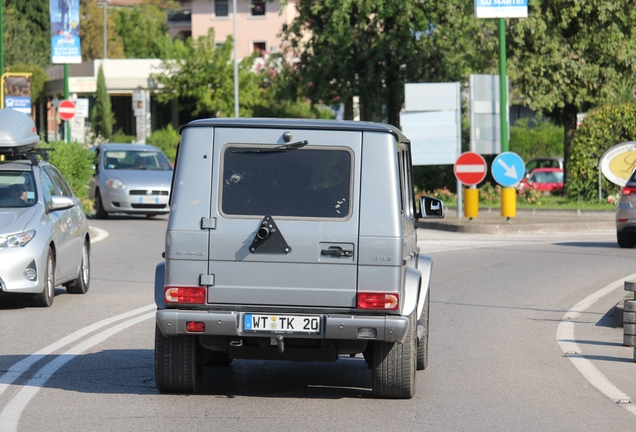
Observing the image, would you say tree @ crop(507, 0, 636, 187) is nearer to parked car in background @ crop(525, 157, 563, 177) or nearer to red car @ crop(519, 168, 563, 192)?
red car @ crop(519, 168, 563, 192)

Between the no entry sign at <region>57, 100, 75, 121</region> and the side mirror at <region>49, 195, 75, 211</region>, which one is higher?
the no entry sign at <region>57, 100, 75, 121</region>

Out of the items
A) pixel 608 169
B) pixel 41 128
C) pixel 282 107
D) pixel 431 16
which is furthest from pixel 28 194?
pixel 41 128

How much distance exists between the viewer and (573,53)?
3422 centimetres

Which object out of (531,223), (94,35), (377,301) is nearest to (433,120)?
(531,223)

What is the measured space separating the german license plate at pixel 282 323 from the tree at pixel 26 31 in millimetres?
71233

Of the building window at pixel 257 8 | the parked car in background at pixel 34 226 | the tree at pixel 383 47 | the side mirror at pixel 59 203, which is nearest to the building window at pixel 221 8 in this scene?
the building window at pixel 257 8

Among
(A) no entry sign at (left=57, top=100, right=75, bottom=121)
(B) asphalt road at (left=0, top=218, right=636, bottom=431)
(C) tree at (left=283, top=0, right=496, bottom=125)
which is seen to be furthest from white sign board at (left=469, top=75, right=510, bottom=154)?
(A) no entry sign at (left=57, top=100, right=75, bottom=121)

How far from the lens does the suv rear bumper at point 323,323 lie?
7.11 m

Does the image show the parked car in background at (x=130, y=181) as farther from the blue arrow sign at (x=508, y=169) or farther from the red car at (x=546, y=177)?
the red car at (x=546, y=177)

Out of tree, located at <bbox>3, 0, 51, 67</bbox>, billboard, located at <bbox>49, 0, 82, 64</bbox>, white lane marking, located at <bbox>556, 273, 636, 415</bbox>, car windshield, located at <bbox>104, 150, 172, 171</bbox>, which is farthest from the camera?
tree, located at <bbox>3, 0, 51, 67</bbox>

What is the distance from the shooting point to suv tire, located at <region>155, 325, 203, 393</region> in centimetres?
753

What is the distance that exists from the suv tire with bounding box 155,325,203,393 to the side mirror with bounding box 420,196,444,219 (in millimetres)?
2190

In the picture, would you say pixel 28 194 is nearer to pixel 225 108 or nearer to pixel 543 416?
pixel 543 416

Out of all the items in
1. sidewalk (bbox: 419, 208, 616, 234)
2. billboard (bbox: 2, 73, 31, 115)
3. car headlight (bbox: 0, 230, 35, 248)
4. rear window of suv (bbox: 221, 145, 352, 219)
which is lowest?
sidewalk (bbox: 419, 208, 616, 234)
